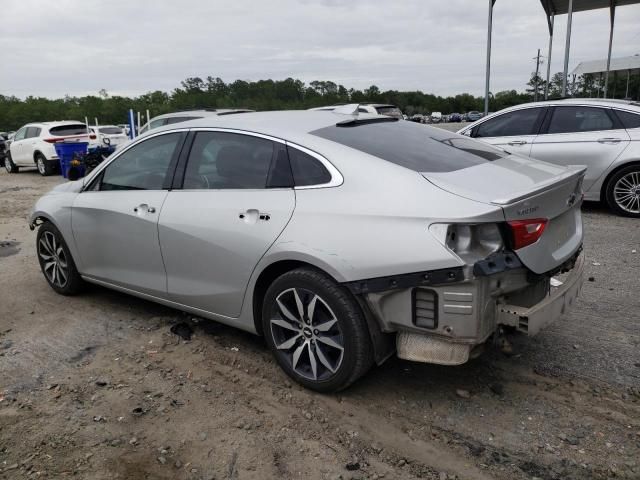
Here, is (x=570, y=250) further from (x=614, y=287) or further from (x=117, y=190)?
(x=117, y=190)

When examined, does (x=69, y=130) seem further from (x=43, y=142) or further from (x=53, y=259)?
(x=53, y=259)

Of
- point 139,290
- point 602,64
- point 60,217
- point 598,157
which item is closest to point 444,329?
point 139,290

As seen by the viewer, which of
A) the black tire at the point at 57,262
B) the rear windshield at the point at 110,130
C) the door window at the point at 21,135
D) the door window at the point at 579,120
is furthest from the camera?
the rear windshield at the point at 110,130

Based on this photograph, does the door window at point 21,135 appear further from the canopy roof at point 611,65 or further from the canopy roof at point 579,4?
the canopy roof at point 611,65

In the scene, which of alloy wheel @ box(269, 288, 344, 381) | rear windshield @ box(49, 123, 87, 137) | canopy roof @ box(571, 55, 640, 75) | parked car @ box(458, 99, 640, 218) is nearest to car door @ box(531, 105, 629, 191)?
parked car @ box(458, 99, 640, 218)

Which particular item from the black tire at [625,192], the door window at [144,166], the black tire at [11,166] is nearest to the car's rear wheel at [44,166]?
the black tire at [11,166]

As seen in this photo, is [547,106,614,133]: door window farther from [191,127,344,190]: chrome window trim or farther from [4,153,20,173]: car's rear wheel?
[4,153,20,173]: car's rear wheel

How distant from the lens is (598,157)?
7730mm

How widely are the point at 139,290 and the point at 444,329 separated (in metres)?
2.51

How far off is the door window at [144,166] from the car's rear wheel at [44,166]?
14559 mm

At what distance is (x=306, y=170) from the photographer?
3.30 metres

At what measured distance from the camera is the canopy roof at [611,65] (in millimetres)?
38688

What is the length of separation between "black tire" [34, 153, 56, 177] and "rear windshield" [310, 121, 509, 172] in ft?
53.1

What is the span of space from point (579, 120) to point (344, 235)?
21.0ft
